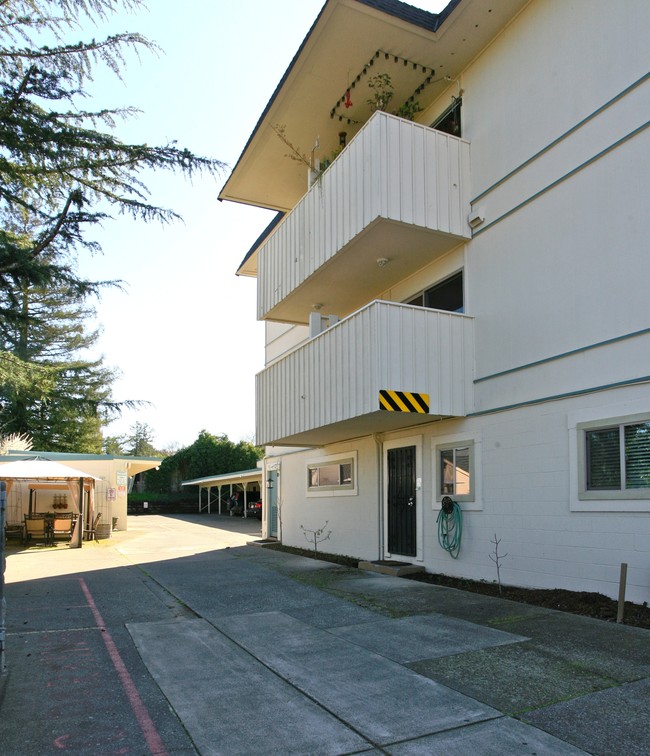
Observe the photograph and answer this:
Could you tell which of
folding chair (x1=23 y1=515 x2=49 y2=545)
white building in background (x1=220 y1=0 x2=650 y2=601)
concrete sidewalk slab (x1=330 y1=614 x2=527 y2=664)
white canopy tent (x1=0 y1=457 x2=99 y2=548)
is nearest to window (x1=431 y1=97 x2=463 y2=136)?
white building in background (x1=220 y1=0 x2=650 y2=601)

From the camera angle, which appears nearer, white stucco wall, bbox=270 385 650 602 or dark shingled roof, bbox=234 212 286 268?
white stucco wall, bbox=270 385 650 602

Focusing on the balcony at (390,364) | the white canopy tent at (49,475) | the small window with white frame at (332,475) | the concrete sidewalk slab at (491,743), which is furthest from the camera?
the white canopy tent at (49,475)

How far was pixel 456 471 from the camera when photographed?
34.4 ft

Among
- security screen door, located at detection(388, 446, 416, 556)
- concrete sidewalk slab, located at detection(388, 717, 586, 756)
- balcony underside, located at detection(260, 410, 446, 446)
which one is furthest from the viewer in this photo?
security screen door, located at detection(388, 446, 416, 556)

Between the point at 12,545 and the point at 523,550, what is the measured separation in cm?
1590

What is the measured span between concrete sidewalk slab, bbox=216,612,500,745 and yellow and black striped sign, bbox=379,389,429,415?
349cm

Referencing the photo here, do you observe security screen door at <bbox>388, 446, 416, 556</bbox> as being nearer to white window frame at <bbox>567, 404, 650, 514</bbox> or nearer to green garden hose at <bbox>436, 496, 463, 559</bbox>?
green garden hose at <bbox>436, 496, 463, 559</bbox>

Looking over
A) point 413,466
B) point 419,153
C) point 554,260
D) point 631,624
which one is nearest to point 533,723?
point 631,624

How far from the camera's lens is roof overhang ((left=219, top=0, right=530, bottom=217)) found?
9.98 m

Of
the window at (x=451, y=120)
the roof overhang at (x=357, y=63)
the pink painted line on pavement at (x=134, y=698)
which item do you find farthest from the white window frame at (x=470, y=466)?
the roof overhang at (x=357, y=63)

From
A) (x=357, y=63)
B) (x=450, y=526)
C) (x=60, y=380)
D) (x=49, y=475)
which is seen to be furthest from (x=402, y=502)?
(x=60, y=380)

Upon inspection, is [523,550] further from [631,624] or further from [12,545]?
[12,545]

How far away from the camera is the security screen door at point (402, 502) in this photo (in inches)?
460

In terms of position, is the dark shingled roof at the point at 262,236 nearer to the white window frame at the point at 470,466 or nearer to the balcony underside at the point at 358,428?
the balcony underside at the point at 358,428
